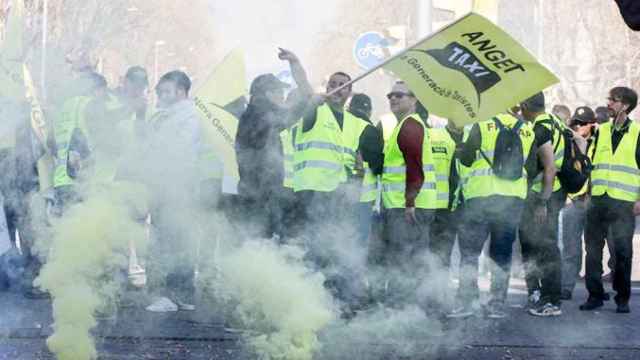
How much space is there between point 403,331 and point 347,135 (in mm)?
1616

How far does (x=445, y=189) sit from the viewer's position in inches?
369

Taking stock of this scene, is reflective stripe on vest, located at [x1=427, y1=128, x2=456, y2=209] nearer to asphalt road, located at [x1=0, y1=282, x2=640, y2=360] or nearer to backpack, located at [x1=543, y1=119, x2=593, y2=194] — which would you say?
backpack, located at [x1=543, y1=119, x2=593, y2=194]

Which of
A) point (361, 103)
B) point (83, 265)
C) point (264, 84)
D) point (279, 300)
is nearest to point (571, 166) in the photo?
point (361, 103)

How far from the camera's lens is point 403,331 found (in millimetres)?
8219

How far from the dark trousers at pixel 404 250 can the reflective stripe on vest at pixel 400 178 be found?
0.21ft

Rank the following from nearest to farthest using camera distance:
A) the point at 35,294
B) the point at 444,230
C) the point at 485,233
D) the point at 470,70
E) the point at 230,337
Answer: the point at 470,70 < the point at 230,337 < the point at 485,233 < the point at 444,230 < the point at 35,294

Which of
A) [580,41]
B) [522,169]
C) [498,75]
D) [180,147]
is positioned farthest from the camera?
[580,41]

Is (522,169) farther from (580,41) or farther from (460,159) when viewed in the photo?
(580,41)

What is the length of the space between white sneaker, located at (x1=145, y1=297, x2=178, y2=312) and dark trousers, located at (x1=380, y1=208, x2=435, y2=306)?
5.53 feet

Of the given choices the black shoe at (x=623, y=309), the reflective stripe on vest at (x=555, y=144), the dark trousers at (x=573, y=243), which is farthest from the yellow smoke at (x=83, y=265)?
the dark trousers at (x=573, y=243)

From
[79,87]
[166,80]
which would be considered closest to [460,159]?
[166,80]

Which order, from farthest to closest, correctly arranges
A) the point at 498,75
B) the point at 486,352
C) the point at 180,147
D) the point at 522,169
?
the point at 522,169, the point at 180,147, the point at 486,352, the point at 498,75

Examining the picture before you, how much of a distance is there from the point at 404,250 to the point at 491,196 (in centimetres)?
84

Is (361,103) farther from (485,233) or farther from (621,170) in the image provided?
(621,170)
